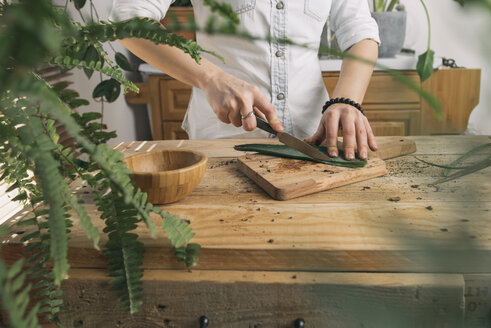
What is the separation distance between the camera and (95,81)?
7.64ft

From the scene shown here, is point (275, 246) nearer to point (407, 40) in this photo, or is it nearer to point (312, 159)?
point (312, 159)

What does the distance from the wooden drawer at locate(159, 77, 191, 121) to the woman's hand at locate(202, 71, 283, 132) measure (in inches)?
58.2

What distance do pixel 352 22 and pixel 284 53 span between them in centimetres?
28

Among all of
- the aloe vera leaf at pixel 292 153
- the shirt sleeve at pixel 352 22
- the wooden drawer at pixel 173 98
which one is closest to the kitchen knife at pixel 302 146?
the aloe vera leaf at pixel 292 153

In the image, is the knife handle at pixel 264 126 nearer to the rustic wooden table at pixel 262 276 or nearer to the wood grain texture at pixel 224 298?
the rustic wooden table at pixel 262 276

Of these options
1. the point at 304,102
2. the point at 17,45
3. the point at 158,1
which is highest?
the point at 158,1

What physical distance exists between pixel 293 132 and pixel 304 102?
13 cm

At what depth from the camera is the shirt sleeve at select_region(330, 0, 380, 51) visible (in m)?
1.49

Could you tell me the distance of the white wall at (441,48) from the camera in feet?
0.37

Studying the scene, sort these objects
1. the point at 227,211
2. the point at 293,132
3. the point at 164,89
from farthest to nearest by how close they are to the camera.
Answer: the point at 164,89, the point at 293,132, the point at 227,211

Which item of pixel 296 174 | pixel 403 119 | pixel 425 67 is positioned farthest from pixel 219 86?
pixel 425 67

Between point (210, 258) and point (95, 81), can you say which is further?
point (95, 81)

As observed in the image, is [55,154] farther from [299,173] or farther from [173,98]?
[173,98]

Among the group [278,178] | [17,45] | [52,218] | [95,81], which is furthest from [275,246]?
[95,81]
